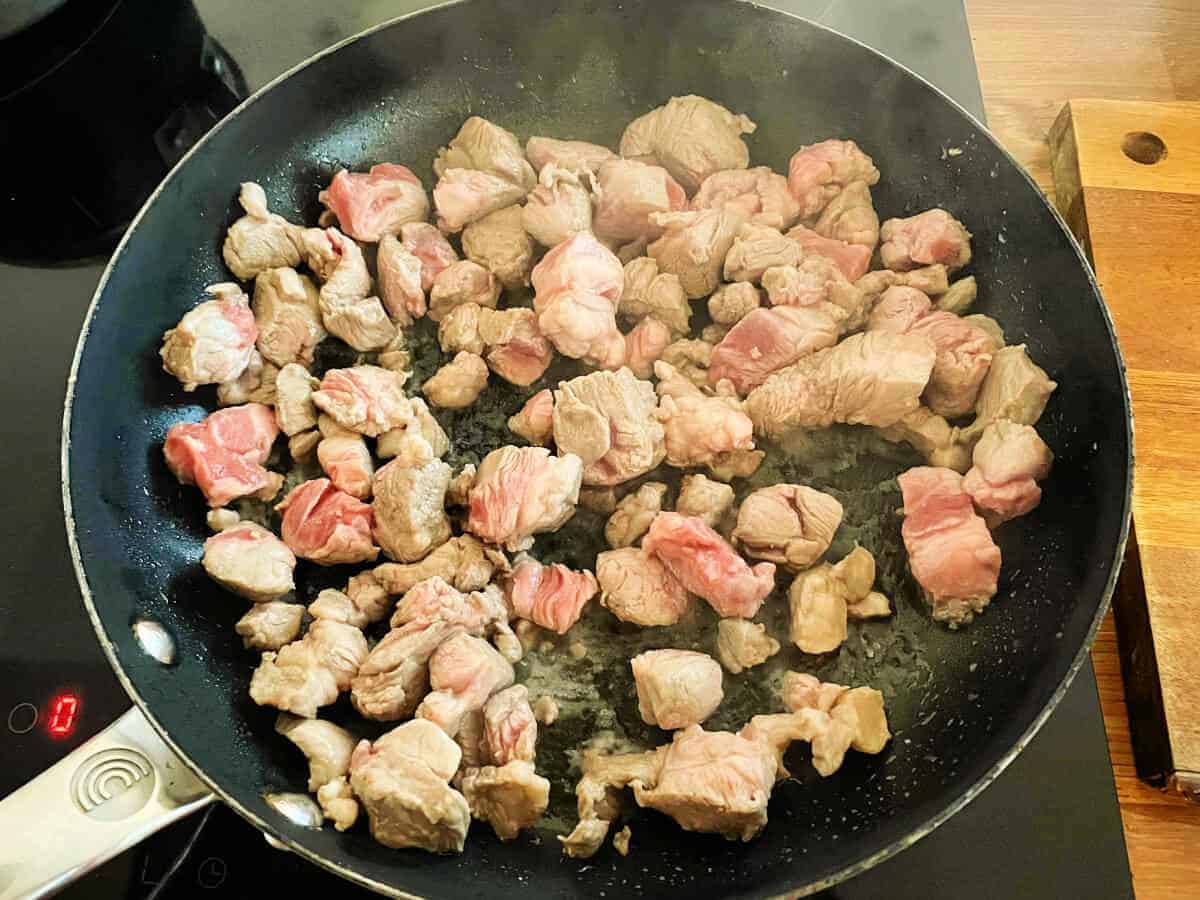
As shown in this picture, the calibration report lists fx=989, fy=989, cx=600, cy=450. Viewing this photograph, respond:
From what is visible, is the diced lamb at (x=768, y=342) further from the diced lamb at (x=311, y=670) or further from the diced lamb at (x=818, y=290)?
the diced lamb at (x=311, y=670)

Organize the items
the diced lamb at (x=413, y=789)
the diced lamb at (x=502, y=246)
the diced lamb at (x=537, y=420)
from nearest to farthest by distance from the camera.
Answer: the diced lamb at (x=413, y=789)
the diced lamb at (x=537, y=420)
the diced lamb at (x=502, y=246)

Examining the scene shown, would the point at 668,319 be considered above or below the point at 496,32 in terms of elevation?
below

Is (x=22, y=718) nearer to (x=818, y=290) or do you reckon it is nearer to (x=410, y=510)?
(x=410, y=510)

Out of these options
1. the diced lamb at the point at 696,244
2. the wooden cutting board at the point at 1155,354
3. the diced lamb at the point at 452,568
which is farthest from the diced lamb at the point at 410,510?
the wooden cutting board at the point at 1155,354

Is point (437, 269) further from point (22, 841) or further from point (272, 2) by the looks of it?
point (22, 841)

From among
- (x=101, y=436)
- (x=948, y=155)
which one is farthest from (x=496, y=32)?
(x=101, y=436)

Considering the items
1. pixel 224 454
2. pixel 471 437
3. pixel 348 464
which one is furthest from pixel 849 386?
pixel 224 454

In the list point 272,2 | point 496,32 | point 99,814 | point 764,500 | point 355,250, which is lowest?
point 764,500
